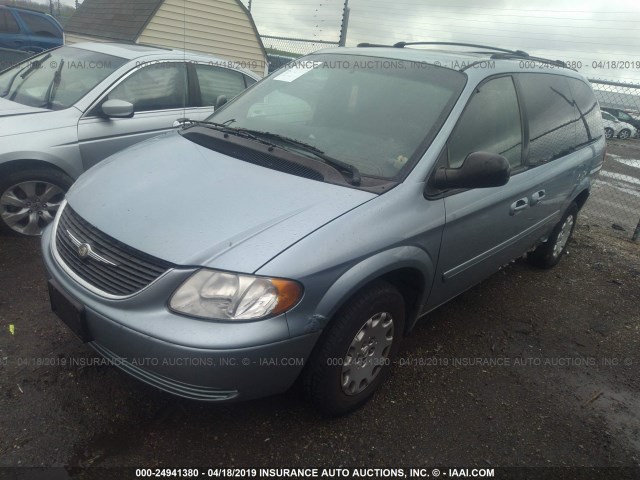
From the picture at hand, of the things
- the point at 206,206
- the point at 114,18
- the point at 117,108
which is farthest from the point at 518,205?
the point at 114,18

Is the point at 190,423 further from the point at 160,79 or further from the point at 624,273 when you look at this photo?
the point at 624,273

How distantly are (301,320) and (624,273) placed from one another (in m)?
4.45

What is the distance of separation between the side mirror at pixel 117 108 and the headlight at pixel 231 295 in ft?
8.62

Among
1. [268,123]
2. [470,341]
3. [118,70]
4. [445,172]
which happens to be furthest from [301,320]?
[118,70]

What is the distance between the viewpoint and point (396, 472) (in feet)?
7.25

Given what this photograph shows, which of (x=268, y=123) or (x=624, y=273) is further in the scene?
(x=624, y=273)

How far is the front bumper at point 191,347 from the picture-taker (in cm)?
183

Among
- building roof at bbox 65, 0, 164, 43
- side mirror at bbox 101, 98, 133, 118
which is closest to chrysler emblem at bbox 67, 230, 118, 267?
side mirror at bbox 101, 98, 133, 118

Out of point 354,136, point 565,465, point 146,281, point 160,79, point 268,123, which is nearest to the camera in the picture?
point 146,281

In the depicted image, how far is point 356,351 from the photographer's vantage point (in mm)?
2297

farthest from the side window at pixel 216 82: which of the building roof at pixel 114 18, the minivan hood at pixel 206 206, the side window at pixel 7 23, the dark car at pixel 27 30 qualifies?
the side window at pixel 7 23

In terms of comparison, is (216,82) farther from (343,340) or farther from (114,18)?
(114,18)

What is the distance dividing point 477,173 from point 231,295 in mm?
1337

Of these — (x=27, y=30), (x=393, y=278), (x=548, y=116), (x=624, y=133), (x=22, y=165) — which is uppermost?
(x=548, y=116)
